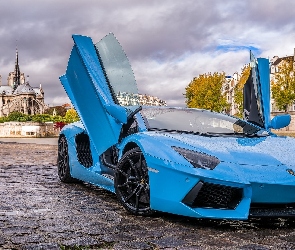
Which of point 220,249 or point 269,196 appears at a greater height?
point 269,196

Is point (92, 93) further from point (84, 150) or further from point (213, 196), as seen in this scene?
point (213, 196)

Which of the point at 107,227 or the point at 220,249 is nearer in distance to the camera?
the point at 220,249

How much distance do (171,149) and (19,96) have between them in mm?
165631

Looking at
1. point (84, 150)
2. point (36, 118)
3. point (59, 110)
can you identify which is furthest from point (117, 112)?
point (59, 110)

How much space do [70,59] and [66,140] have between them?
5.51 ft

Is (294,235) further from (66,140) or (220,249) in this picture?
(66,140)

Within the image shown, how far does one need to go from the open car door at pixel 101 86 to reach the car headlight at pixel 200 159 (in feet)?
3.43

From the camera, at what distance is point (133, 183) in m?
4.34

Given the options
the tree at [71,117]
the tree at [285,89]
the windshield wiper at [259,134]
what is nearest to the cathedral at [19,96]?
the tree at [71,117]

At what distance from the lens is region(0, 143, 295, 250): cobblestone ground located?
3225 mm

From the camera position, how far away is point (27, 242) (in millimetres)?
3248

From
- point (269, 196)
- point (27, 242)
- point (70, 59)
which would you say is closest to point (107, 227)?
point (27, 242)

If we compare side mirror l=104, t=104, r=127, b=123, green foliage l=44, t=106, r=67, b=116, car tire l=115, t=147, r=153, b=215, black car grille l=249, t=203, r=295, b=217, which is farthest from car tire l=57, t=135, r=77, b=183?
green foliage l=44, t=106, r=67, b=116

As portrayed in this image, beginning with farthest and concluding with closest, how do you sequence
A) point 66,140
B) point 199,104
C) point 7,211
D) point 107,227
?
point 199,104, point 66,140, point 7,211, point 107,227
